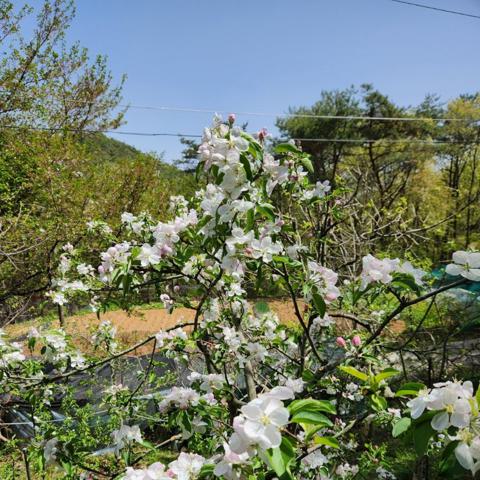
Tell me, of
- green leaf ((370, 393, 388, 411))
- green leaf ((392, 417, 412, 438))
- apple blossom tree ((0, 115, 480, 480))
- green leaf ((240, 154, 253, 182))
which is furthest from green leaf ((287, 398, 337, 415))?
green leaf ((240, 154, 253, 182))

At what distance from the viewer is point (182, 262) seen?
1464 mm

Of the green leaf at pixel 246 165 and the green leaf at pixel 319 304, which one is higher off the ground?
the green leaf at pixel 246 165

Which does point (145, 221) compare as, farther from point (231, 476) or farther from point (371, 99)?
point (371, 99)

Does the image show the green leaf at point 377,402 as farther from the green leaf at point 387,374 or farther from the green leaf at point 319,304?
the green leaf at point 319,304

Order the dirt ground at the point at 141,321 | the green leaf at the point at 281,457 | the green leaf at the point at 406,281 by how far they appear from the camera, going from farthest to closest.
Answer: the dirt ground at the point at 141,321 → the green leaf at the point at 406,281 → the green leaf at the point at 281,457

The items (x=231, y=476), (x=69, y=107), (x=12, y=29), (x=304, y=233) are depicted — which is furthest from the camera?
(x=69, y=107)

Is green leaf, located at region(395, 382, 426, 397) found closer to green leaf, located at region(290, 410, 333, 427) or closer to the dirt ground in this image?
green leaf, located at region(290, 410, 333, 427)

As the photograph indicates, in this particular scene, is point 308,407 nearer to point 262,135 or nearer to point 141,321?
point 262,135

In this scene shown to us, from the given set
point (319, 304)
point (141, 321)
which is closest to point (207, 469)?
point (319, 304)

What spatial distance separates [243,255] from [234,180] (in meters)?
0.23

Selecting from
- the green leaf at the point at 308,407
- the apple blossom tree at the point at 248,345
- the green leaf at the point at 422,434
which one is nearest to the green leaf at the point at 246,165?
the apple blossom tree at the point at 248,345

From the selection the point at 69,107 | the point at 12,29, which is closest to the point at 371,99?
the point at 69,107

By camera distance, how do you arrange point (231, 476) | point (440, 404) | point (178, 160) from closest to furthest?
point (440, 404)
point (231, 476)
point (178, 160)

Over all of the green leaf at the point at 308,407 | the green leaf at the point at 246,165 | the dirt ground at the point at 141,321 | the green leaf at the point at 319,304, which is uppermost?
the green leaf at the point at 246,165
